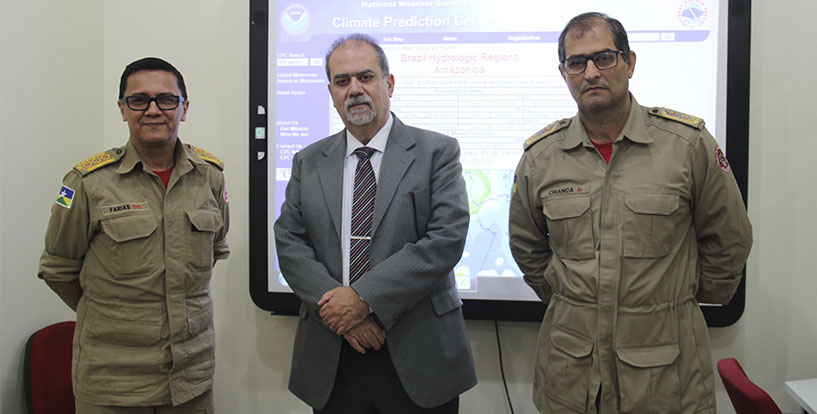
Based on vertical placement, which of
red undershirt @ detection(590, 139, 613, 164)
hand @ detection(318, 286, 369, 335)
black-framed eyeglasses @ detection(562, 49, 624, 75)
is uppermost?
black-framed eyeglasses @ detection(562, 49, 624, 75)

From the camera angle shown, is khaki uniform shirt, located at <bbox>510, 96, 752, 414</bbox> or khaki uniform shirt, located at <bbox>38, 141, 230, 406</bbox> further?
khaki uniform shirt, located at <bbox>38, 141, 230, 406</bbox>

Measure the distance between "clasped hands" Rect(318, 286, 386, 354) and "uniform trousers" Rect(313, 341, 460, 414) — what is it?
0.15 feet

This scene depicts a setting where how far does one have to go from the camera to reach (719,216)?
1.46 m

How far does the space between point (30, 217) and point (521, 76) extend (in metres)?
2.22

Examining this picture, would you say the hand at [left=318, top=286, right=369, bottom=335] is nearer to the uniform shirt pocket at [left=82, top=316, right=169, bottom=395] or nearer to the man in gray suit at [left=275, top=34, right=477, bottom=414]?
the man in gray suit at [left=275, top=34, right=477, bottom=414]

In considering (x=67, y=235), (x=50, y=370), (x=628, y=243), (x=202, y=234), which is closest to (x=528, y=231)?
(x=628, y=243)

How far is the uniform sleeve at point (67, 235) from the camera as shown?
158 centimetres

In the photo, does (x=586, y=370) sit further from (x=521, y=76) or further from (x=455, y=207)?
(x=521, y=76)

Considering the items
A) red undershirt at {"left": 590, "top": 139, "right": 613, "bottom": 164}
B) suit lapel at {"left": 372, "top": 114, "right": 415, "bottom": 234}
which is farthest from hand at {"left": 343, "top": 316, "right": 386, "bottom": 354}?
red undershirt at {"left": 590, "top": 139, "right": 613, "bottom": 164}

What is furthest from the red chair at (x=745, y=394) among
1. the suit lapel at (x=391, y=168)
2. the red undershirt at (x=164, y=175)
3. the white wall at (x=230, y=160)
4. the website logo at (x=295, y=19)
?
the website logo at (x=295, y=19)

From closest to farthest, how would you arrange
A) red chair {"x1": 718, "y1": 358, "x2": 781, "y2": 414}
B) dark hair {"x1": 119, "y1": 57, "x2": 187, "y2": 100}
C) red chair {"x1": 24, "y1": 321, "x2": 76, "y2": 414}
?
red chair {"x1": 718, "y1": 358, "x2": 781, "y2": 414}, dark hair {"x1": 119, "y1": 57, "x2": 187, "y2": 100}, red chair {"x1": 24, "y1": 321, "x2": 76, "y2": 414}

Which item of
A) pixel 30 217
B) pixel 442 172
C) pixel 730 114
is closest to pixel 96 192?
pixel 30 217

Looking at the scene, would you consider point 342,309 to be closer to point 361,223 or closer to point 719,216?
point 361,223

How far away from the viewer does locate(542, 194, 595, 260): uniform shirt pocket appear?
1.47 metres
